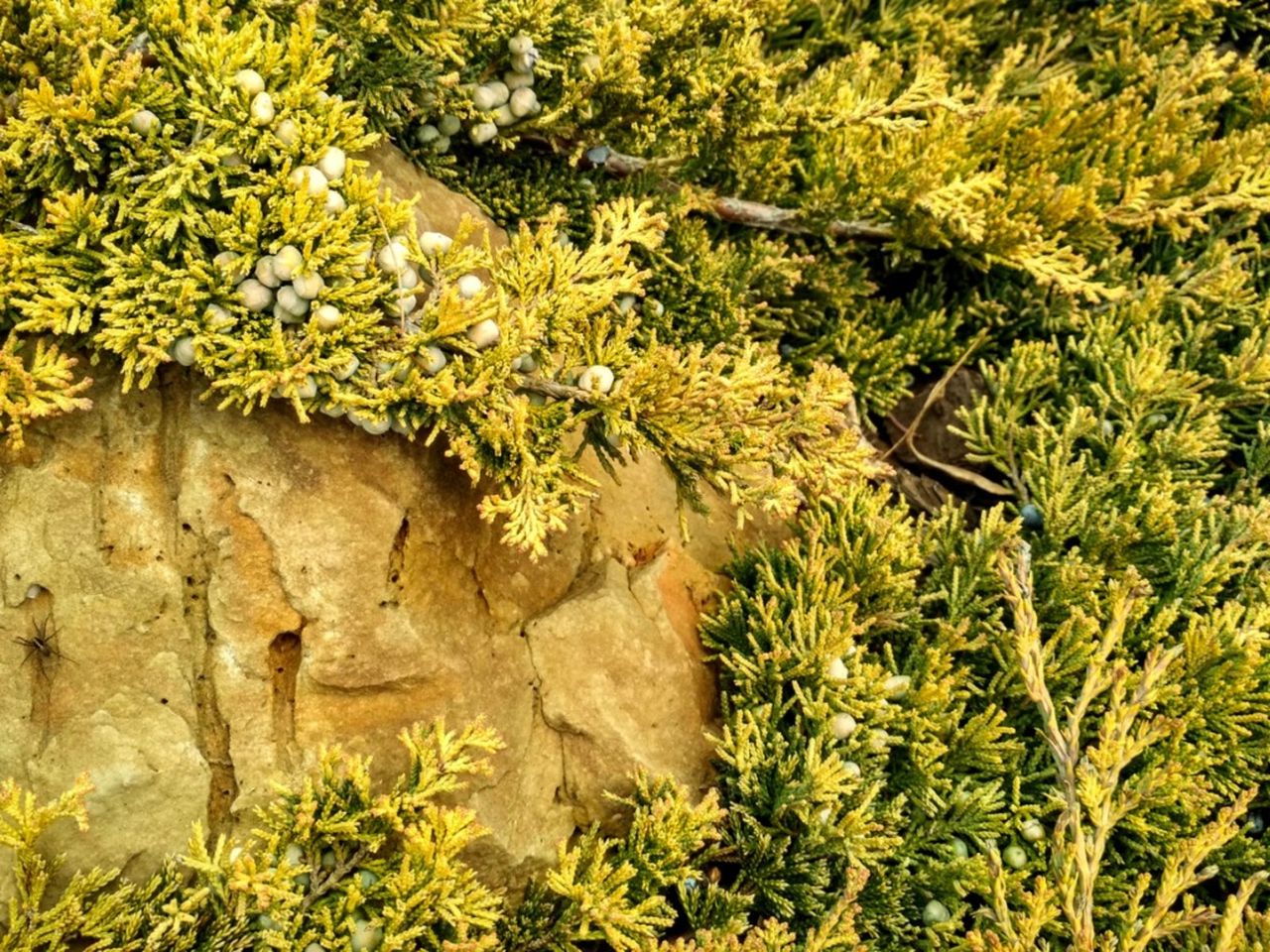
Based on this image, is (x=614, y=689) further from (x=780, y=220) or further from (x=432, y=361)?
(x=780, y=220)

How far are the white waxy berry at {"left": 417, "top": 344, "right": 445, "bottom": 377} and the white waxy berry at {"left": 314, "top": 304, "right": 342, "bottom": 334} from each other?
254 mm

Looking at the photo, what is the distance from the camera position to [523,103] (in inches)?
140

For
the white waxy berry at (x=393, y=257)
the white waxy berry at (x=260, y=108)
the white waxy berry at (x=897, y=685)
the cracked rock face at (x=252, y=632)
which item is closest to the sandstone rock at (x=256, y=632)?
the cracked rock face at (x=252, y=632)

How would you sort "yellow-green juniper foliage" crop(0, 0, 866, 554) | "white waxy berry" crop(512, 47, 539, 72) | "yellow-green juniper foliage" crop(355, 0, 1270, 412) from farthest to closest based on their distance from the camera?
1. "yellow-green juniper foliage" crop(355, 0, 1270, 412)
2. "white waxy berry" crop(512, 47, 539, 72)
3. "yellow-green juniper foliage" crop(0, 0, 866, 554)

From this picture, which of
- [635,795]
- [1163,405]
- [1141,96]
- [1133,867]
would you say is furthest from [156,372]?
[1141,96]

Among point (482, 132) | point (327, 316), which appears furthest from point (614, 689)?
point (482, 132)

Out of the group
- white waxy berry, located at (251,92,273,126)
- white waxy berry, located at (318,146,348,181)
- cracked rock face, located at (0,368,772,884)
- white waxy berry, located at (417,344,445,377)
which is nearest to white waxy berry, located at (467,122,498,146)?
white waxy berry, located at (318,146,348,181)

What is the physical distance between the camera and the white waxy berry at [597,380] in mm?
3068

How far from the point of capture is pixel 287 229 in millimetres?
2770

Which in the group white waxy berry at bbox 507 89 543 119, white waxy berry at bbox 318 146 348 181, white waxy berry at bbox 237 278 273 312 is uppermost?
white waxy berry at bbox 507 89 543 119

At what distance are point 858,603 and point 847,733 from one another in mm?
543

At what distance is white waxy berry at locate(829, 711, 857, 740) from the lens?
338 centimetres

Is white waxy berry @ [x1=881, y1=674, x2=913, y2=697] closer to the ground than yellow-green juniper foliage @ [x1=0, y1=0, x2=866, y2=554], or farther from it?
closer to the ground

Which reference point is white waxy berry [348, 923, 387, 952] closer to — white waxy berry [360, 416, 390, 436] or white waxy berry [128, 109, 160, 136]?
white waxy berry [360, 416, 390, 436]
